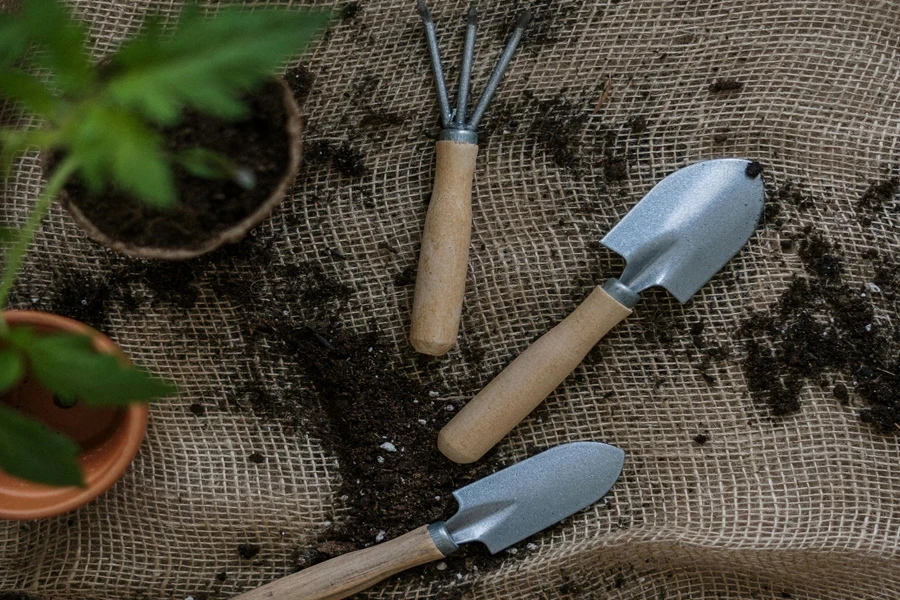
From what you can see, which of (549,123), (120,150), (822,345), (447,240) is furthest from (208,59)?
(822,345)

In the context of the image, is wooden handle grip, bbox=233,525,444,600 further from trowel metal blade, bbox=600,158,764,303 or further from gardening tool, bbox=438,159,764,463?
trowel metal blade, bbox=600,158,764,303

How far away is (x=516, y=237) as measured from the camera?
1.09 meters

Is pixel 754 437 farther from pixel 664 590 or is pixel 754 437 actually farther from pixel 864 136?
pixel 864 136

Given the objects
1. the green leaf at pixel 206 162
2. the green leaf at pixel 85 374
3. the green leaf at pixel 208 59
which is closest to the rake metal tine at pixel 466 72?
the green leaf at pixel 206 162

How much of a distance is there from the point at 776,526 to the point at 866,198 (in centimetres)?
45

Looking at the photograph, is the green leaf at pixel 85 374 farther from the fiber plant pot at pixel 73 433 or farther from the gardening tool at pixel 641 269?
the gardening tool at pixel 641 269

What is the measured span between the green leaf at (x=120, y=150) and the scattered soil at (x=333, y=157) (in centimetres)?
48

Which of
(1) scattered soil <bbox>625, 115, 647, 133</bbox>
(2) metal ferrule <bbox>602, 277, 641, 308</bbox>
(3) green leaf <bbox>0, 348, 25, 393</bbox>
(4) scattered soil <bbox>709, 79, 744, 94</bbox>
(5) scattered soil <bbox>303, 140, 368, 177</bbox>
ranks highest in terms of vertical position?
(4) scattered soil <bbox>709, 79, 744, 94</bbox>

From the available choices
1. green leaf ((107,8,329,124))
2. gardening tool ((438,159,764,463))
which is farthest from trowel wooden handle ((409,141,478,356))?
green leaf ((107,8,329,124))

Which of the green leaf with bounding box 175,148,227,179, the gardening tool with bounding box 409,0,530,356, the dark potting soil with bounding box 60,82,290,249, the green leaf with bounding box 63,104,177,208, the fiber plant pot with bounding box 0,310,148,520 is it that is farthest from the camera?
the gardening tool with bounding box 409,0,530,356

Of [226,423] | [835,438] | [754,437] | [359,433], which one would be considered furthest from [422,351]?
[835,438]

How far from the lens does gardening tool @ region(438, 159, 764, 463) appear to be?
40.0 inches

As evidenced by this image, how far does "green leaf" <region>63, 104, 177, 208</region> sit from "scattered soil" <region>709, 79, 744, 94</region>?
77cm

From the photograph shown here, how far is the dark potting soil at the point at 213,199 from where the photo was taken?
0.82 m
